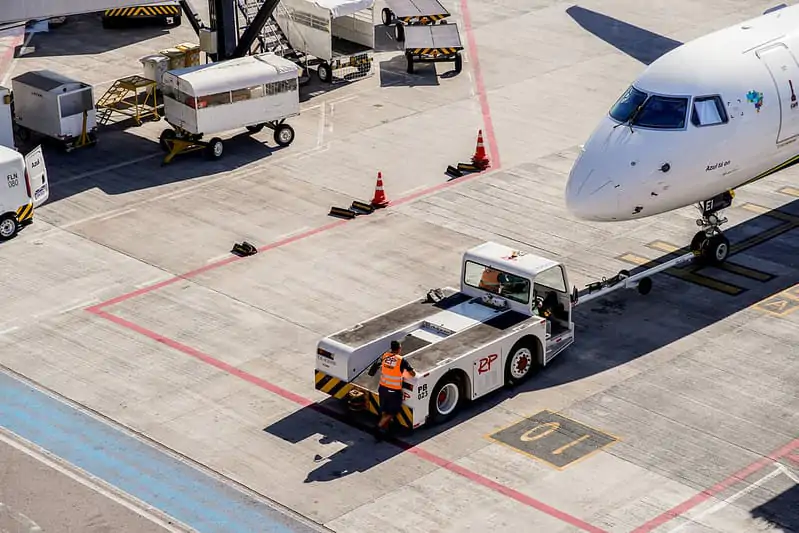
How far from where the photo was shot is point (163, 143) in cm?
4597

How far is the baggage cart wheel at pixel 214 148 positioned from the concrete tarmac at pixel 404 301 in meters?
0.59

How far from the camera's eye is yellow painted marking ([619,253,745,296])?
1401 inches

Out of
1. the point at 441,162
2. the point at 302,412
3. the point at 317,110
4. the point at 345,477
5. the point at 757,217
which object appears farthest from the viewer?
the point at 317,110

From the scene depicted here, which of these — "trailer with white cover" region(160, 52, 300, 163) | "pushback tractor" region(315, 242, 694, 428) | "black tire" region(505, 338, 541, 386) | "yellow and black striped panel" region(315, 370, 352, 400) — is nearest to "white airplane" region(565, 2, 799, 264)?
"pushback tractor" region(315, 242, 694, 428)

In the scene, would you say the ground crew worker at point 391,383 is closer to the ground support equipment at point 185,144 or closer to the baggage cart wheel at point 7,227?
the baggage cart wheel at point 7,227

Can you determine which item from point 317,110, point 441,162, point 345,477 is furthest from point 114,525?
point 317,110

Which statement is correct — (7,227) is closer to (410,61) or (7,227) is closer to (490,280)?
(490,280)

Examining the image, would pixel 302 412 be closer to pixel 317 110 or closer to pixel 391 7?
pixel 317 110

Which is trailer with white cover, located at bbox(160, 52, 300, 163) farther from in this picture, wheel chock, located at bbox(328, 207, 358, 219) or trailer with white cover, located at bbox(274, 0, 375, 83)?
wheel chock, located at bbox(328, 207, 358, 219)

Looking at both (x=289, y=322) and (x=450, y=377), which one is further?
(x=289, y=322)

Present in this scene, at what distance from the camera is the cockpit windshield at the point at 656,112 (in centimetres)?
3325

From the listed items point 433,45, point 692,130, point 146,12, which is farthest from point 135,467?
point 146,12

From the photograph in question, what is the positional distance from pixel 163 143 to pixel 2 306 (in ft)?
41.3

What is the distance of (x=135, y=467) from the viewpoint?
27.4m
